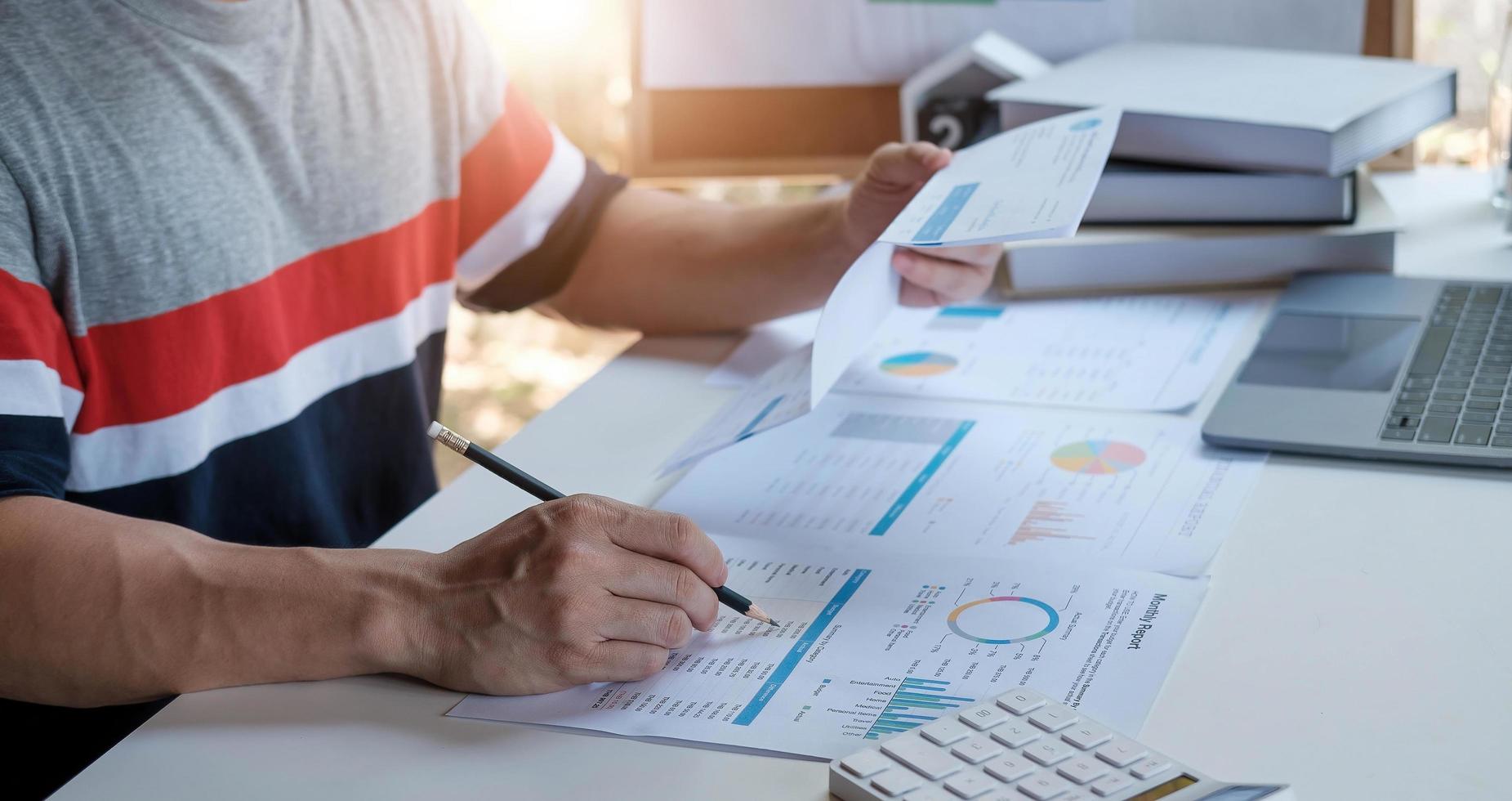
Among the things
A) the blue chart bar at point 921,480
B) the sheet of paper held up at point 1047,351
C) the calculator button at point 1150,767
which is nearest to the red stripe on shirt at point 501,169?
the sheet of paper held up at point 1047,351

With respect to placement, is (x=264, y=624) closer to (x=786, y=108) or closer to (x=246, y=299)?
(x=246, y=299)

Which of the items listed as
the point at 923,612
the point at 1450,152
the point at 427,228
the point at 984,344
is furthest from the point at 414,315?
the point at 1450,152

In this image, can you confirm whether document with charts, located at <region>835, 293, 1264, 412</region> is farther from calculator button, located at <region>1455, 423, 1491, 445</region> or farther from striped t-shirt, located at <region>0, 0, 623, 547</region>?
striped t-shirt, located at <region>0, 0, 623, 547</region>

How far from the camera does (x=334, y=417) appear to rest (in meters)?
1.03

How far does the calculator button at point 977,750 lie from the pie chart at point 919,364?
0.48 metres

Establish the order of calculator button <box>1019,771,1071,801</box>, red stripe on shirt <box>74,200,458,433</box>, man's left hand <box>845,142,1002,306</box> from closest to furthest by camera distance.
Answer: calculator button <box>1019,771,1071,801</box>
red stripe on shirt <box>74,200,458,433</box>
man's left hand <box>845,142,1002,306</box>

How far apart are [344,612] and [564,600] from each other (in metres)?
0.11

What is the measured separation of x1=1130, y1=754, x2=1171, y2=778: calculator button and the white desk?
0.03 m

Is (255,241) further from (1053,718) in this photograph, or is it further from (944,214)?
(1053,718)

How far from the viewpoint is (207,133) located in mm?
880

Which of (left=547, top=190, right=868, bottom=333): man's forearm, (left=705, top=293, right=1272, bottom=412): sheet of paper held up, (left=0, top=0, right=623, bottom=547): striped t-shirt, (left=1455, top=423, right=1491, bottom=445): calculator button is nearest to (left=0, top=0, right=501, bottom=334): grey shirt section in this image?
(left=0, top=0, right=623, bottom=547): striped t-shirt

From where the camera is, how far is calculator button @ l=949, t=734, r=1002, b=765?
1.73ft

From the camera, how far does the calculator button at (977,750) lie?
1.73 feet

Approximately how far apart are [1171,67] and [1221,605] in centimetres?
78
